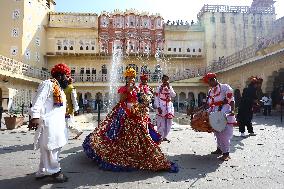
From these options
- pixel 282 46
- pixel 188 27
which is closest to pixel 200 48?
pixel 188 27

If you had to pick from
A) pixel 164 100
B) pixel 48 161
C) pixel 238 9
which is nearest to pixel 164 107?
pixel 164 100

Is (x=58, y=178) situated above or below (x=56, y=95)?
below

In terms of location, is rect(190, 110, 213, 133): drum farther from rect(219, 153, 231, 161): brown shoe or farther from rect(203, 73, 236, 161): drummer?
rect(219, 153, 231, 161): brown shoe

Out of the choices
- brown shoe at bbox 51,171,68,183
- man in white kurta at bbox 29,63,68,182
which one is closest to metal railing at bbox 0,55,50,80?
man in white kurta at bbox 29,63,68,182

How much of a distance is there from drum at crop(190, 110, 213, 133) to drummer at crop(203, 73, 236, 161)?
0.21 metres

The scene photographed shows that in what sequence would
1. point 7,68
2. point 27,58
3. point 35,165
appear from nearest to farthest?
point 35,165, point 7,68, point 27,58

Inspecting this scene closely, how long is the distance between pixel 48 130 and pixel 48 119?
13 centimetres

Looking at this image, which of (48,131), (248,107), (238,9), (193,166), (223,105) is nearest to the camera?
(48,131)

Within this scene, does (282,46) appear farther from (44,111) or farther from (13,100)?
(13,100)

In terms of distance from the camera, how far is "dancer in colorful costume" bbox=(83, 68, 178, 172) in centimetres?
442

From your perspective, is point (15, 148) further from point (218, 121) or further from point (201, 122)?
point (218, 121)

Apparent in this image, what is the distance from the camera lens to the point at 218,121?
17.4 feet

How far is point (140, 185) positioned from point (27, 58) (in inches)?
1309

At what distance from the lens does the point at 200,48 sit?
131 feet
